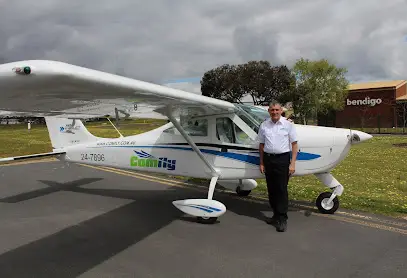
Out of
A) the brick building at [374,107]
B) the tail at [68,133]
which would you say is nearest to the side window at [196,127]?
the tail at [68,133]

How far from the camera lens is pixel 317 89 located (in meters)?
46.9

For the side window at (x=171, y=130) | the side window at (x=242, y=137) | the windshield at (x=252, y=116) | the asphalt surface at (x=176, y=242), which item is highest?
the windshield at (x=252, y=116)

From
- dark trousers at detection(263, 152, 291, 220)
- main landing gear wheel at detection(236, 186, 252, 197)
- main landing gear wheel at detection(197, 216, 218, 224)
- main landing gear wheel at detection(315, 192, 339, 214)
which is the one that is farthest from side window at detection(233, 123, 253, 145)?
main landing gear wheel at detection(236, 186, 252, 197)

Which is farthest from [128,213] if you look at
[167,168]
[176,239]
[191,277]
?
[191,277]

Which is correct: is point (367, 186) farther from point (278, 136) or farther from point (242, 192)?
point (278, 136)

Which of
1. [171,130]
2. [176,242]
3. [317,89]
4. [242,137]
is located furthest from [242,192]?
[317,89]

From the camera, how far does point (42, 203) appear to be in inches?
267

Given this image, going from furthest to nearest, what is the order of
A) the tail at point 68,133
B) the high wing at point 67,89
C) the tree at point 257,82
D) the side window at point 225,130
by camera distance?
the tree at point 257,82 → the tail at point 68,133 → the side window at point 225,130 → the high wing at point 67,89

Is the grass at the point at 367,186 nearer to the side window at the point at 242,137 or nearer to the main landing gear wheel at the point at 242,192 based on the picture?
the main landing gear wheel at the point at 242,192

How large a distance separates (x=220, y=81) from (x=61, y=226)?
167 feet

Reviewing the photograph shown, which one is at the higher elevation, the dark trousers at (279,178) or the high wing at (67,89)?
the high wing at (67,89)

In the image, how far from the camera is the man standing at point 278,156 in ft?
16.4

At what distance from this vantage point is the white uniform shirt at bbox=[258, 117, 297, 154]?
498 cm

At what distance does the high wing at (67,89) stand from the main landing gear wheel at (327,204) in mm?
2770
